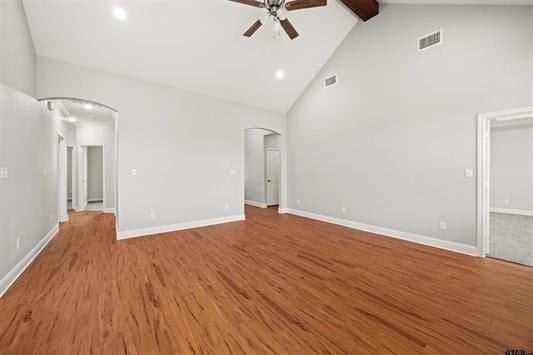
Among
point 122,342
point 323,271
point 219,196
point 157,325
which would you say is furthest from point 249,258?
point 219,196

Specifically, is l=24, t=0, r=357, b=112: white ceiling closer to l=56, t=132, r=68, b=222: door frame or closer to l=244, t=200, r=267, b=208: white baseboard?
l=56, t=132, r=68, b=222: door frame

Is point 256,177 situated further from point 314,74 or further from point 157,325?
point 157,325

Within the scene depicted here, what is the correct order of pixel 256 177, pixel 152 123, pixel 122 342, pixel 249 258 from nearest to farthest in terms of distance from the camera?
pixel 122 342
pixel 249 258
pixel 152 123
pixel 256 177

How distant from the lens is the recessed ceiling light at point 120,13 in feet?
10.6

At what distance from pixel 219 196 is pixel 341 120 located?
11.6ft

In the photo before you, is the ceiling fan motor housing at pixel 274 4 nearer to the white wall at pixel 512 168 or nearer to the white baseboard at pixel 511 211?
the white wall at pixel 512 168

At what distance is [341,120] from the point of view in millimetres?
5355

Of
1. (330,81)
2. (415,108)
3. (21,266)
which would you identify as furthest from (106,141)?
(415,108)

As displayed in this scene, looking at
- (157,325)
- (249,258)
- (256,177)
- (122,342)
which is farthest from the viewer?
(256,177)

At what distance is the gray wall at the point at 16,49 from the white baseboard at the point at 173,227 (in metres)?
2.73

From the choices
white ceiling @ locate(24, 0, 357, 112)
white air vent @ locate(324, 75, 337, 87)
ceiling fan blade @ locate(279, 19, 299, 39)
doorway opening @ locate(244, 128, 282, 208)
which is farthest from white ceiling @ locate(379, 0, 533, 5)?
doorway opening @ locate(244, 128, 282, 208)

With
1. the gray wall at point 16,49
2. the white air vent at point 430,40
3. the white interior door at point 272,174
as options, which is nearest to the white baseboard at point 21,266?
the gray wall at point 16,49

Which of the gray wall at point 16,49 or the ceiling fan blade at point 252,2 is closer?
the gray wall at point 16,49

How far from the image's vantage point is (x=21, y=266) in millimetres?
2904
